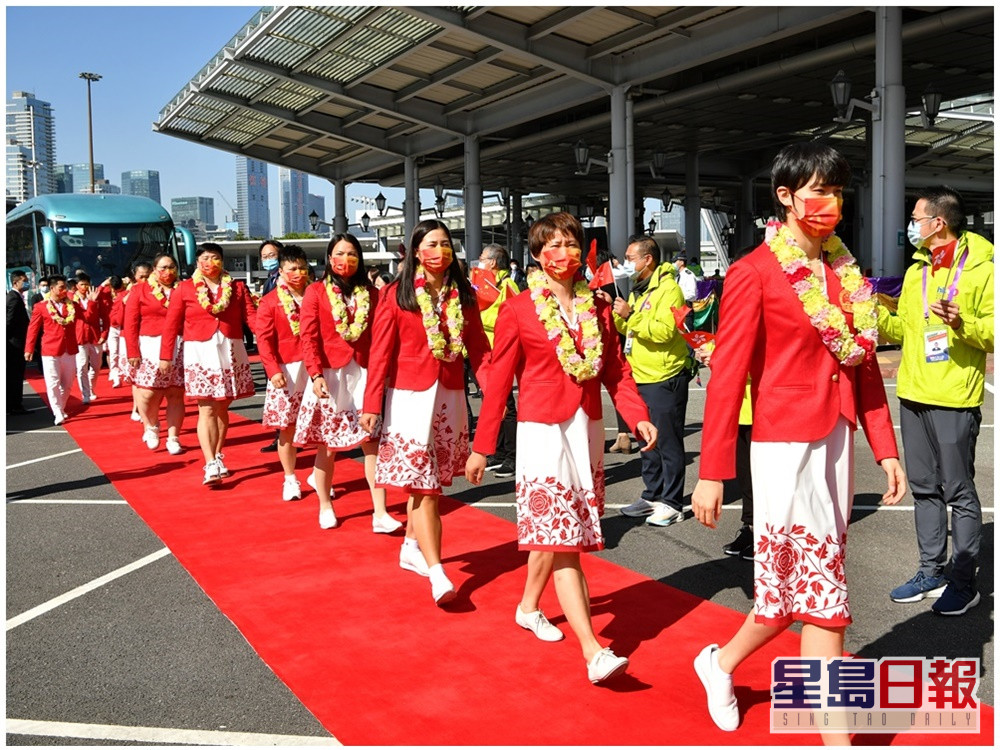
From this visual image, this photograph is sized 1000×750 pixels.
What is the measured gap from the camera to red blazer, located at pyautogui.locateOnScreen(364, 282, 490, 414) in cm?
530

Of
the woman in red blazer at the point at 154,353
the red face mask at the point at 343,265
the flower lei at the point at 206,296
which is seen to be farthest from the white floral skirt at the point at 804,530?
the woman in red blazer at the point at 154,353

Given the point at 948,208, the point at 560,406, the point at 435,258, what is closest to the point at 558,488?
the point at 560,406

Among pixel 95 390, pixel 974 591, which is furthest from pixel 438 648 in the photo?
pixel 95 390

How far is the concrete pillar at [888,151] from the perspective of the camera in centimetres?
1565

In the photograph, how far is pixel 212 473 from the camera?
8.11 meters

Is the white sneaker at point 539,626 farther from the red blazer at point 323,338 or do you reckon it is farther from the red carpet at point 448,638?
the red blazer at point 323,338

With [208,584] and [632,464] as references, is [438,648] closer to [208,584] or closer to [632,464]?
[208,584]

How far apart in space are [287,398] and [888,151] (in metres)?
12.1

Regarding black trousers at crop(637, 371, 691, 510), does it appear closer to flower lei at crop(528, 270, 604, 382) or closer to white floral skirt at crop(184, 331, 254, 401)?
flower lei at crop(528, 270, 604, 382)

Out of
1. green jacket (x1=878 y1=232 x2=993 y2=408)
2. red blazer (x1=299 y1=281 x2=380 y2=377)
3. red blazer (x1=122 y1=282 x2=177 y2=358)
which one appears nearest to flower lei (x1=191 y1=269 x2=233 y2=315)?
red blazer (x1=122 y1=282 x2=177 y2=358)

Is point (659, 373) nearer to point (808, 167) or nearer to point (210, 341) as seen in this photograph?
point (808, 167)

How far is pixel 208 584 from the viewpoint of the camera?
5.56 meters

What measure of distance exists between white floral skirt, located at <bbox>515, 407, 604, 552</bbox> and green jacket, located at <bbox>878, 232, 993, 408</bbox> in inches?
65.2

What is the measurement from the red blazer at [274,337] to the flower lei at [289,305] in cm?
2
